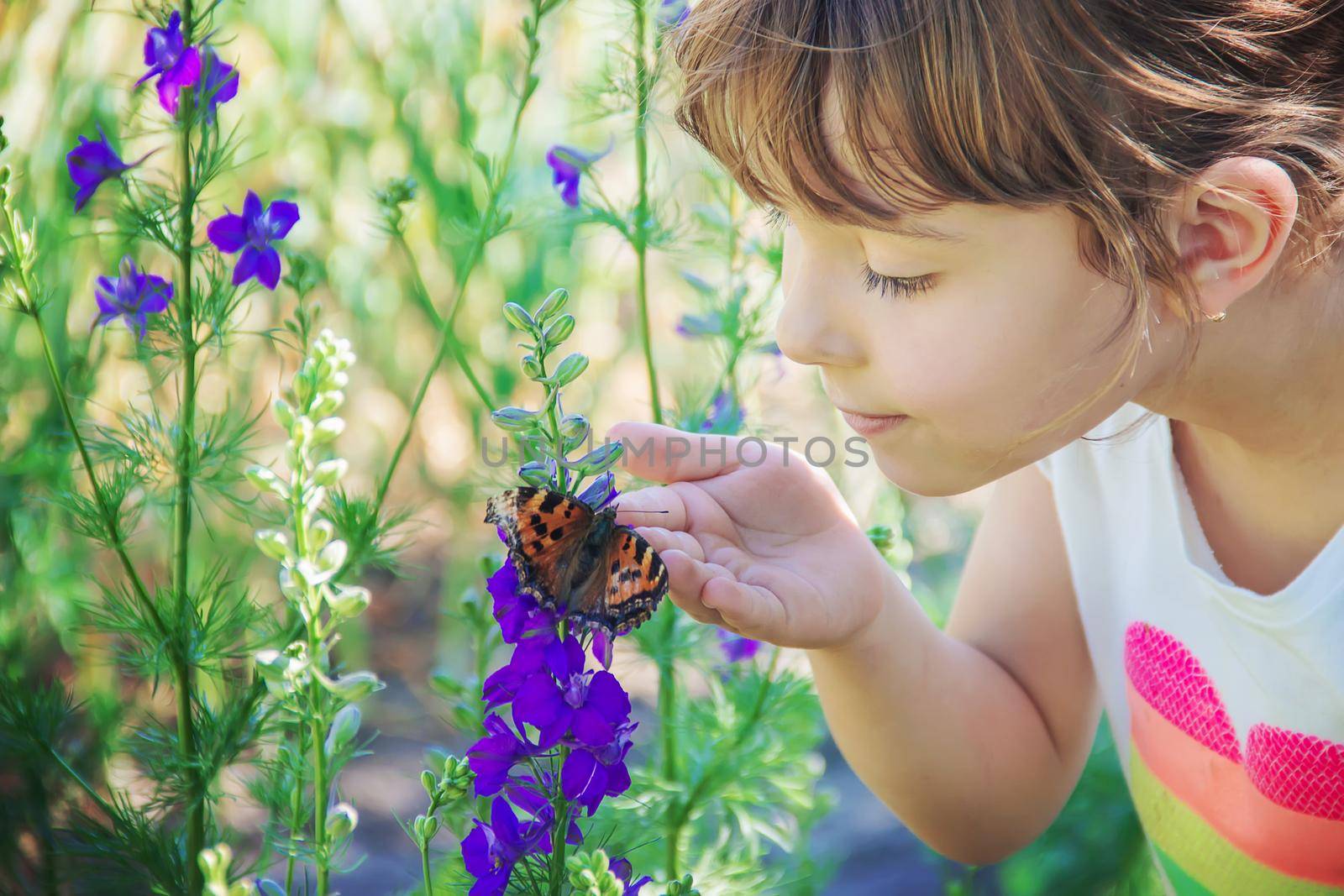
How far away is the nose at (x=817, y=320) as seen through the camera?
2.30 feet

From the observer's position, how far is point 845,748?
1.00 m

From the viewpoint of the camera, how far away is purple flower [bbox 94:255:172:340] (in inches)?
33.5

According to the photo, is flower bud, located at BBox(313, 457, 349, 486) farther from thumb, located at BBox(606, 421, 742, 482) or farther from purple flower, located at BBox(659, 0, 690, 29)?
purple flower, located at BBox(659, 0, 690, 29)

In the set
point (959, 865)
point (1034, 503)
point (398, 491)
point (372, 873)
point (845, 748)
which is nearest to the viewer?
point (845, 748)

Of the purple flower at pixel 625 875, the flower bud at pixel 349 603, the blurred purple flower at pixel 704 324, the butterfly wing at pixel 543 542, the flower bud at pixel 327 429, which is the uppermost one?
the flower bud at pixel 327 429

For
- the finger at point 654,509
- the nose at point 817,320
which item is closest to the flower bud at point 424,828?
the finger at point 654,509

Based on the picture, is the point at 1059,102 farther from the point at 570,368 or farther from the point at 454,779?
the point at 454,779

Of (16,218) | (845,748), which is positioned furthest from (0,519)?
(845,748)

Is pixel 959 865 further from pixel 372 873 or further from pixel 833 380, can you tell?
pixel 833 380

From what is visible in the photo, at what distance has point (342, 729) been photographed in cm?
61

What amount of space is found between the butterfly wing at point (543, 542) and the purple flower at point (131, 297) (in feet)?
1.37

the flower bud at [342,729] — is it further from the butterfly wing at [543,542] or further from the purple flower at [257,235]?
the purple flower at [257,235]

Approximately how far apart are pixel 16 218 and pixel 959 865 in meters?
1.21

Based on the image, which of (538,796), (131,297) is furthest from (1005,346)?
(131,297)
